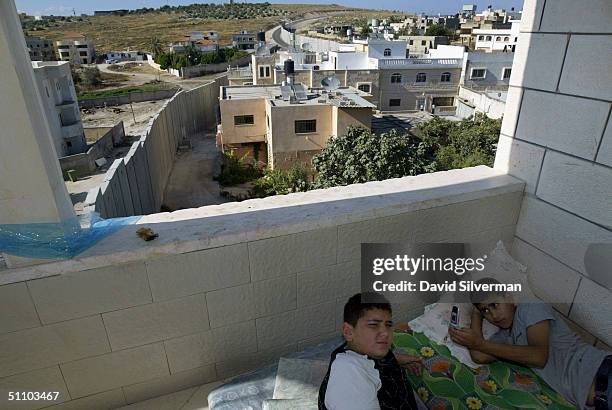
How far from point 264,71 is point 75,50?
40119 millimetres

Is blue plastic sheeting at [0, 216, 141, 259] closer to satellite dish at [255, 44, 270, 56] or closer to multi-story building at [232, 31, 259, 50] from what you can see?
satellite dish at [255, 44, 270, 56]

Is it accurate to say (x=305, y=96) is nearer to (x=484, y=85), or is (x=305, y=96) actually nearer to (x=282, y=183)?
(x=282, y=183)

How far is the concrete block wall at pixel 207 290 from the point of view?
5.41ft

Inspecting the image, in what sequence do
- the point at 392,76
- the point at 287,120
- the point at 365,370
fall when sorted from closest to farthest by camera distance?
the point at 365,370
the point at 287,120
the point at 392,76

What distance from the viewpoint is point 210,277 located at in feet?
5.96

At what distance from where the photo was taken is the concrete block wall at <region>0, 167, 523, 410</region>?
5.41 ft

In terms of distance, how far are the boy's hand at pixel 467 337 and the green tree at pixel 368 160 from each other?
8.08 m

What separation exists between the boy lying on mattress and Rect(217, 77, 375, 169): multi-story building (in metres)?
12.3

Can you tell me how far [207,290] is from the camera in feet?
6.03

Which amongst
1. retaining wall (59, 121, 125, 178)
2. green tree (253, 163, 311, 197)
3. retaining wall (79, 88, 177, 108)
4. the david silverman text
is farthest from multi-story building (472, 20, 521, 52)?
the david silverman text

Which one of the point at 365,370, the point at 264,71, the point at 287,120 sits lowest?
the point at 287,120

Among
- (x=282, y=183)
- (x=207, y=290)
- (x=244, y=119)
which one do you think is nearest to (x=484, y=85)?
(x=244, y=119)

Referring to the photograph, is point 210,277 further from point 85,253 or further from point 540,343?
point 540,343

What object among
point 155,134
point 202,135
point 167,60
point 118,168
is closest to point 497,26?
point 167,60
